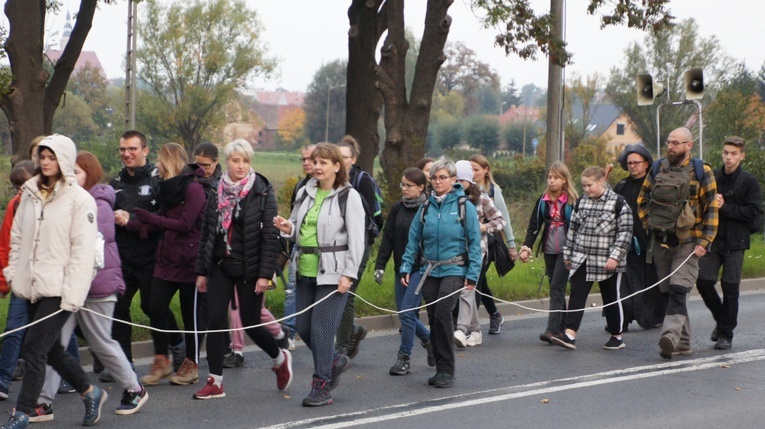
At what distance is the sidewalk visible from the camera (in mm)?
9062

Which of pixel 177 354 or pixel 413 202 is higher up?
pixel 413 202

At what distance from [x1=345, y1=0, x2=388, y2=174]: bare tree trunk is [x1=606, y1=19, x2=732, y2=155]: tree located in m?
43.2

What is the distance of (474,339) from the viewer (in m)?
9.95

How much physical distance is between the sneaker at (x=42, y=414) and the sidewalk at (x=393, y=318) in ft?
6.66

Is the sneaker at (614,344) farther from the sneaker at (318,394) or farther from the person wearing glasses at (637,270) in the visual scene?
the sneaker at (318,394)

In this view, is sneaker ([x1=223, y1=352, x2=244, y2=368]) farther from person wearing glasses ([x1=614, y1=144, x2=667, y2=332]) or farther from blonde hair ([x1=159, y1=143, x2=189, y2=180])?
person wearing glasses ([x1=614, y1=144, x2=667, y2=332])

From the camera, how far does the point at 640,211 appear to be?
31.9 ft

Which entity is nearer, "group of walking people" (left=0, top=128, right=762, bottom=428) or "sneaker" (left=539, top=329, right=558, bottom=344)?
"group of walking people" (left=0, top=128, right=762, bottom=428)

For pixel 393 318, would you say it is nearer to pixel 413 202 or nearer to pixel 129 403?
pixel 413 202

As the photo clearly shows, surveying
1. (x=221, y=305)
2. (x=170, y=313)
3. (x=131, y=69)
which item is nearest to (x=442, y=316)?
(x=221, y=305)

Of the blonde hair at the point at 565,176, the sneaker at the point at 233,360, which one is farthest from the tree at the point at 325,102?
the sneaker at the point at 233,360

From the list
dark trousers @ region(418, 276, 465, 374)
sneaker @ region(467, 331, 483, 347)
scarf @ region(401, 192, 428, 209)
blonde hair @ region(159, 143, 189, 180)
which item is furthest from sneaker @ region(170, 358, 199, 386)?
sneaker @ region(467, 331, 483, 347)

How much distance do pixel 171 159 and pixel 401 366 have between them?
2.42 m

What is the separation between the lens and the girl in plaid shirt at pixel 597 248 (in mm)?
9484
